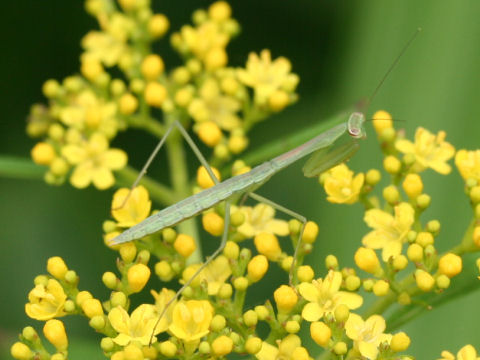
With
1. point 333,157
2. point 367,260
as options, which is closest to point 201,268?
point 367,260

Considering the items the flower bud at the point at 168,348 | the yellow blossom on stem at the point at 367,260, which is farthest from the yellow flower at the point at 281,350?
the yellow blossom on stem at the point at 367,260

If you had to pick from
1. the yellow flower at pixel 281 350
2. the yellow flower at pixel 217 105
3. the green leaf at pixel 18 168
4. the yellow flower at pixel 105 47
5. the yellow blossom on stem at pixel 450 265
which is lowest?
the yellow flower at pixel 281 350

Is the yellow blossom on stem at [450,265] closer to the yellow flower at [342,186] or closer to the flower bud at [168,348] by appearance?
the yellow flower at [342,186]

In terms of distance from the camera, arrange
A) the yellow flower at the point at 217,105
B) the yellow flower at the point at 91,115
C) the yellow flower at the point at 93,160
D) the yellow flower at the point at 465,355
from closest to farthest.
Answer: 1. the yellow flower at the point at 465,355
2. the yellow flower at the point at 93,160
3. the yellow flower at the point at 91,115
4. the yellow flower at the point at 217,105

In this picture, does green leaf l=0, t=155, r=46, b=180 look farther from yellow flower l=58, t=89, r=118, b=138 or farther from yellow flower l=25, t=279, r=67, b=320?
yellow flower l=25, t=279, r=67, b=320

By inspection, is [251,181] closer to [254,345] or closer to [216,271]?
[216,271]

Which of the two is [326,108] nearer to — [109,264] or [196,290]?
[109,264]
